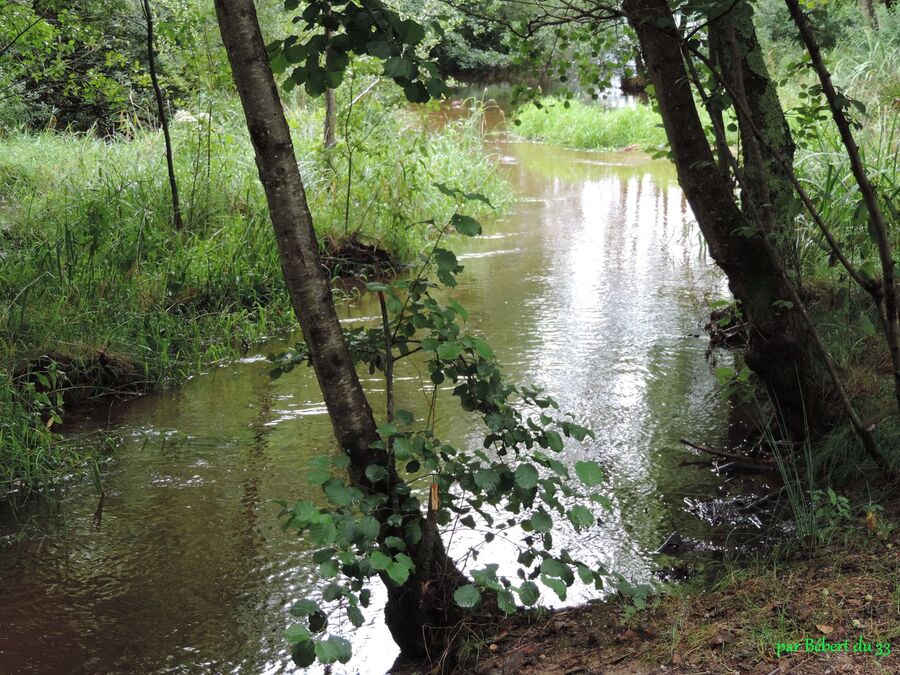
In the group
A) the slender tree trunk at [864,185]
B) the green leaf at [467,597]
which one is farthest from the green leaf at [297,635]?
the slender tree trunk at [864,185]

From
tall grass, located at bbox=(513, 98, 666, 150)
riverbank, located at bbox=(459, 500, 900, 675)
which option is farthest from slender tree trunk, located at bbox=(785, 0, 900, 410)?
tall grass, located at bbox=(513, 98, 666, 150)

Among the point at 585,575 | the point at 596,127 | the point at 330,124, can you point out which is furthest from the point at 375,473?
the point at 596,127

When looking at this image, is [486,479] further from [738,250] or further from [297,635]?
[738,250]

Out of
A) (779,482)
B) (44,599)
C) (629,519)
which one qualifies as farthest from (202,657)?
(779,482)

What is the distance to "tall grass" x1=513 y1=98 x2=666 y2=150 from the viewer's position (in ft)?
56.5

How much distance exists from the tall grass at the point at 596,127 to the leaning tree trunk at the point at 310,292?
1490 centimetres

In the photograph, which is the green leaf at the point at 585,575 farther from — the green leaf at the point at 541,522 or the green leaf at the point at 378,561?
the green leaf at the point at 378,561

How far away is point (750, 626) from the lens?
229cm

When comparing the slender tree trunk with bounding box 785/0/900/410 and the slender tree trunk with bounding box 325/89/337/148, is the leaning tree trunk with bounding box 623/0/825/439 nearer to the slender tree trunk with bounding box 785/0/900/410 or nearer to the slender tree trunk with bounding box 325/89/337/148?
the slender tree trunk with bounding box 785/0/900/410

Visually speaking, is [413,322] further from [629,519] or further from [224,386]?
[224,386]

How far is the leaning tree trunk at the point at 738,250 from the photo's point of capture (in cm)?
341

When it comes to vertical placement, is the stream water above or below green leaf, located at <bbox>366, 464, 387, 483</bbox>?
below

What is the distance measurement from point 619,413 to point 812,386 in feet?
4.03

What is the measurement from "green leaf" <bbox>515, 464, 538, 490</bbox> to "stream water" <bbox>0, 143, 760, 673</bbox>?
879mm
